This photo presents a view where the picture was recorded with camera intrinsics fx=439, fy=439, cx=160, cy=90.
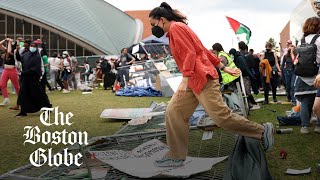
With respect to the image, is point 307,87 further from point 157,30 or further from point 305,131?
point 157,30

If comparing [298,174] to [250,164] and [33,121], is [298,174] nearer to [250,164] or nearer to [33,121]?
[250,164]

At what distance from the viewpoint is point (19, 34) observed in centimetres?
4544

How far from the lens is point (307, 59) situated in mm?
5695

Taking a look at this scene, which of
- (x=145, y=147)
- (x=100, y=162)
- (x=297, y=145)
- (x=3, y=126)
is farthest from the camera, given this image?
(x=3, y=126)

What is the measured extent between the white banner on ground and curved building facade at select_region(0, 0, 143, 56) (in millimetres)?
40725

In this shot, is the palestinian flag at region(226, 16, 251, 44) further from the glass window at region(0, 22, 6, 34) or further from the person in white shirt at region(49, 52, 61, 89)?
the glass window at region(0, 22, 6, 34)

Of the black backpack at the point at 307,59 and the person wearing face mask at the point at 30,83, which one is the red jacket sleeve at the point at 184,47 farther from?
the person wearing face mask at the point at 30,83

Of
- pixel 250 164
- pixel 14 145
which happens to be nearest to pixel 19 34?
pixel 14 145

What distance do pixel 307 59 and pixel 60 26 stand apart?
40489 mm

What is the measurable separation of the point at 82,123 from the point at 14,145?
2.14 meters

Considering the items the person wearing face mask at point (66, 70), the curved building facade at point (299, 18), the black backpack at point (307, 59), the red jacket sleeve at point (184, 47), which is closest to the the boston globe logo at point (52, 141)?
the red jacket sleeve at point (184, 47)

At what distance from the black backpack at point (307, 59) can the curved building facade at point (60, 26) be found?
1570 inches

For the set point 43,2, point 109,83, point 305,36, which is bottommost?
point 109,83

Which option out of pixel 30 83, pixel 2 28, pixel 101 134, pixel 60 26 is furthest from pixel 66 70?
pixel 2 28
